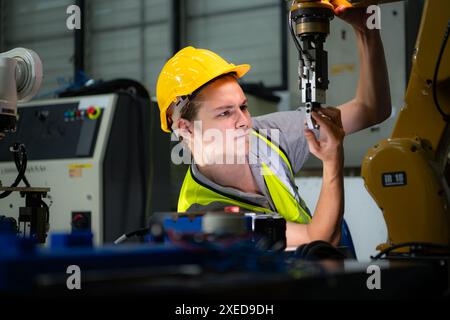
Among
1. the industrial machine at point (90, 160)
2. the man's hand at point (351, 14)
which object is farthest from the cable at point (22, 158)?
the industrial machine at point (90, 160)

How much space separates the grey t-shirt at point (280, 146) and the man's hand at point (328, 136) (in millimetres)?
534

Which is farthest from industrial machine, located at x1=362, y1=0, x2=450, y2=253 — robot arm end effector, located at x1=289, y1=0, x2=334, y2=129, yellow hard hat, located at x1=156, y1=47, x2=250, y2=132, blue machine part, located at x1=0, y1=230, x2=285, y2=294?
blue machine part, located at x1=0, y1=230, x2=285, y2=294

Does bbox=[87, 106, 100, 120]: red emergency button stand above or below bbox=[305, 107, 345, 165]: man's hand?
above

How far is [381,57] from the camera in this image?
2039 mm

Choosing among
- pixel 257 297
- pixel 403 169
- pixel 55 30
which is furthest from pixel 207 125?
pixel 55 30

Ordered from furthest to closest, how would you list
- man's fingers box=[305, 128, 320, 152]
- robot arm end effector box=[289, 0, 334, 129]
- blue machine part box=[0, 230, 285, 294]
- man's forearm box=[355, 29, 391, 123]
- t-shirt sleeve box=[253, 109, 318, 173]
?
t-shirt sleeve box=[253, 109, 318, 173] → man's forearm box=[355, 29, 391, 123] → man's fingers box=[305, 128, 320, 152] → robot arm end effector box=[289, 0, 334, 129] → blue machine part box=[0, 230, 285, 294]

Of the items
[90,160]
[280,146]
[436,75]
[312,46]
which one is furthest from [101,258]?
[90,160]

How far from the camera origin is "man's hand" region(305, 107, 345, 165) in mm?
1668

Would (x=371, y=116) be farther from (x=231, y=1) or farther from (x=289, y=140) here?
(x=231, y=1)

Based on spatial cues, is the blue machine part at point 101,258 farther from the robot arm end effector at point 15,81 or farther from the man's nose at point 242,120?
the man's nose at point 242,120

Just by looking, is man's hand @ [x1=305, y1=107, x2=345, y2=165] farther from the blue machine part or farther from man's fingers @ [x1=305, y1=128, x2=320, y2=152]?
the blue machine part

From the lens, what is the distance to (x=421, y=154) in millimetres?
1842

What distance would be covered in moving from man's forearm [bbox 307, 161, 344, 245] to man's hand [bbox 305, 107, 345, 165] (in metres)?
0.08
